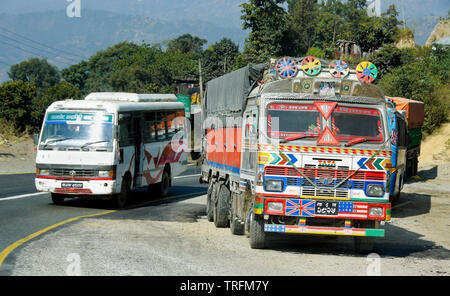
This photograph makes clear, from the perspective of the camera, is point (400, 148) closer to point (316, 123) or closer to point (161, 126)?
point (161, 126)

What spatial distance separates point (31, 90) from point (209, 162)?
1374 inches

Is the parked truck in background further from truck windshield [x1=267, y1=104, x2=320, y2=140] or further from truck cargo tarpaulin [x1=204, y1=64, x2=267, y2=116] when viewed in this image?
truck windshield [x1=267, y1=104, x2=320, y2=140]

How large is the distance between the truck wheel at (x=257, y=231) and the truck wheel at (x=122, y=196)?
24.9ft

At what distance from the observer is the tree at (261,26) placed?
74125mm

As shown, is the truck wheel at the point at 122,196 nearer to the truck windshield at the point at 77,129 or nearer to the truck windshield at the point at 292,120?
the truck windshield at the point at 77,129

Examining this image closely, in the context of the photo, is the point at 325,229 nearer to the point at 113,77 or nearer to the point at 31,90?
the point at 31,90

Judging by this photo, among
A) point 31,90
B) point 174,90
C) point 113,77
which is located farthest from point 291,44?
point 31,90

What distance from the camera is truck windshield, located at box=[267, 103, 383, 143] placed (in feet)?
36.2

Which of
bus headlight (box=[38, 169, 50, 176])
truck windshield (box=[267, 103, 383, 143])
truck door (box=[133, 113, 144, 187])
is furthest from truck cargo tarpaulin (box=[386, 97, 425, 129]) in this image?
truck windshield (box=[267, 103, 383, 143])

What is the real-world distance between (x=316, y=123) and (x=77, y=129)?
8.73m

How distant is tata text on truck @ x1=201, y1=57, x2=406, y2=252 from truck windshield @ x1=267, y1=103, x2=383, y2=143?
0.02 metres

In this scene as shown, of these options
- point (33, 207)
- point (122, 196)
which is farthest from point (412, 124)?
point (33, 207)

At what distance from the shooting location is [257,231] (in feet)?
37.2

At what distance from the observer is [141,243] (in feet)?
38.6
